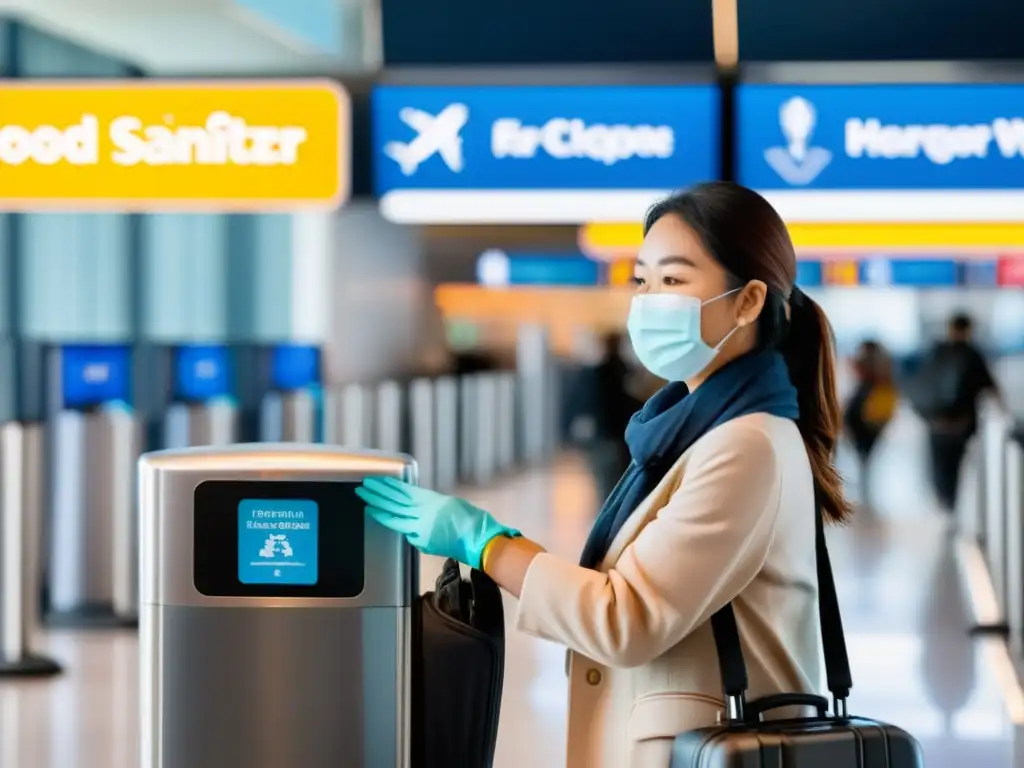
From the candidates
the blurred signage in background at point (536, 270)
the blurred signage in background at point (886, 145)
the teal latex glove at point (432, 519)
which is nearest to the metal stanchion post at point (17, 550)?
the blurred signage in background at point (886, 145)

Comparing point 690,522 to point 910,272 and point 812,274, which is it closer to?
point 812,274

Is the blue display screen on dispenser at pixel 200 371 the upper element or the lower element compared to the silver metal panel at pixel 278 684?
upper

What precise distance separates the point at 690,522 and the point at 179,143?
10.6ft

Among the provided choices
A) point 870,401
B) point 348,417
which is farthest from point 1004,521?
point 870,401

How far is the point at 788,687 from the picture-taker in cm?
218

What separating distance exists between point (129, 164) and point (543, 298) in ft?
69.8

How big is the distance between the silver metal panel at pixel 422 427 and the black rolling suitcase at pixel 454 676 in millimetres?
11394

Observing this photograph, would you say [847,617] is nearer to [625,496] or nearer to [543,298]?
[625,496]

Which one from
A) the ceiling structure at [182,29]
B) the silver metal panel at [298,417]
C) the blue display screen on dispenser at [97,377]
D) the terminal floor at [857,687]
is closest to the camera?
the terminal floor at [857,687]

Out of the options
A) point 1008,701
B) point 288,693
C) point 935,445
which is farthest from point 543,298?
point 288,693

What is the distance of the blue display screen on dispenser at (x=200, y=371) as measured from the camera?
27.5 feet

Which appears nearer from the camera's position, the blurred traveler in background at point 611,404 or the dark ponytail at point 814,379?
the dark ponytail at point 814,379

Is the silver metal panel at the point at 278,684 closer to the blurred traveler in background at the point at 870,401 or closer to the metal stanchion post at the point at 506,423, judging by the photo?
the blurred traveler in background at the point at 870,401

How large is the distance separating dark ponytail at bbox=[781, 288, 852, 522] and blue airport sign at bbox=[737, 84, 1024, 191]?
2560 millimetres
